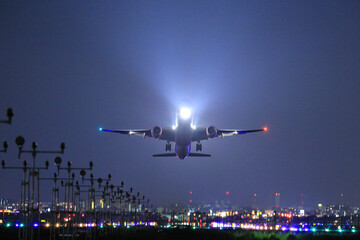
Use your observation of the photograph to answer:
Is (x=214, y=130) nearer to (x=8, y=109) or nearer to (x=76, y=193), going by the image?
(x=76, y=193)

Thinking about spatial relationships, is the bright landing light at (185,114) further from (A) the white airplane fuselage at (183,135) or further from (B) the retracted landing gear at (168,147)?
(B) the retracted landing gear at (168,147)

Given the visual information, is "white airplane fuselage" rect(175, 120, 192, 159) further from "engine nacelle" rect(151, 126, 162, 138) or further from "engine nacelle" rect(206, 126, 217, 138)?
"engine nacelle" rect(206, 126, 217, 138)

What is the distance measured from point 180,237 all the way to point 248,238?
43.7ft

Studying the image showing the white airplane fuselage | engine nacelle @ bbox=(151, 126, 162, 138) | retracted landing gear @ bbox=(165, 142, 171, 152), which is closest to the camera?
the white airplane fuselage

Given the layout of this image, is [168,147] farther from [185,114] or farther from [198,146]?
[185,114]

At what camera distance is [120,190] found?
110 m

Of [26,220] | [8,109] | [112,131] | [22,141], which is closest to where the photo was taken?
[8,109]

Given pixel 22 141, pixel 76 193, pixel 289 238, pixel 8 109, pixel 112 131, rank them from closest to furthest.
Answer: pixel 8 109
pixel 22 141
pixel 289 238
pixel 76 193
pixel 112 131

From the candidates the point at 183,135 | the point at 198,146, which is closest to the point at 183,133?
the point at 183,135

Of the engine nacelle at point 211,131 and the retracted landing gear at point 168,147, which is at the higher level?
the engine nacelle at point 211,131

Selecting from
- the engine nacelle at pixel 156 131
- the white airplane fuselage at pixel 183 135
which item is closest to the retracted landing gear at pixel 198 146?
the white airplane fuselage at pixel 183 135

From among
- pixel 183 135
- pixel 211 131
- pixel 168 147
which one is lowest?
pixel 168 147

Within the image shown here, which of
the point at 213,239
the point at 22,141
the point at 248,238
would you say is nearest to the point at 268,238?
the point at 248,238

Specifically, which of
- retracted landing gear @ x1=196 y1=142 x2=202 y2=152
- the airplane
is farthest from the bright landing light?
retracted landing gear @ x1=196 y1=142 x2=202 y2=152
